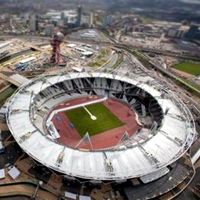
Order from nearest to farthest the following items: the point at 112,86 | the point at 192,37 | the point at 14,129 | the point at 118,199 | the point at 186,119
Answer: the point at 118,199 → the point at 14,129 → the point at 186,119 → the point at 112,86 → the point at 192,37

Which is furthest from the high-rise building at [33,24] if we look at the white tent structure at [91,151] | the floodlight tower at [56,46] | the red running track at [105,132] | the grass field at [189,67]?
the red running track at [105,132]

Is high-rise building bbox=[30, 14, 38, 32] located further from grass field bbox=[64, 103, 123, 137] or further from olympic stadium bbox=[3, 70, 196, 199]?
grass field bbox=[64, 103, 123, 137]

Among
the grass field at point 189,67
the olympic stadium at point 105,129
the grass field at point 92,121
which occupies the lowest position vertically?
the grass field at point 189,67

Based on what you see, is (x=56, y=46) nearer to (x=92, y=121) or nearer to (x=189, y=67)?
(x=92, y=121)

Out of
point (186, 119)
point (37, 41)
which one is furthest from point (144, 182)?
point (37, 41)

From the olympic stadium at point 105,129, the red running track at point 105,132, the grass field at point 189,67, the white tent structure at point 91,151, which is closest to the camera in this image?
the white tent structure at point 91,151

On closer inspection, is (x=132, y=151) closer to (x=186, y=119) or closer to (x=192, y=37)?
(x=186, y=119)

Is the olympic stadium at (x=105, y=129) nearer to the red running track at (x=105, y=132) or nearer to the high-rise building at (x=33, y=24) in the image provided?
the red running track at (x=105, y=132)

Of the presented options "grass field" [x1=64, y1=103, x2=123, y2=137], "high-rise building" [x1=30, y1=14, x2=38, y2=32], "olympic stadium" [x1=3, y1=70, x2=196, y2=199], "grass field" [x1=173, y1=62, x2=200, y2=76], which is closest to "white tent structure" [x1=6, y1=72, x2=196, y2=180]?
"olympic stadium" [x1=3, y1=70, x2=196, y2=199]
